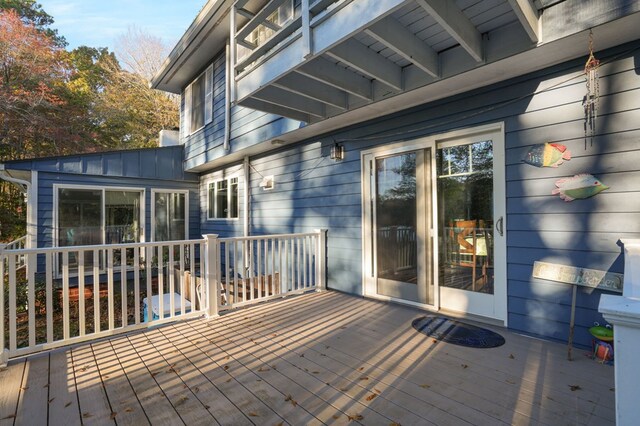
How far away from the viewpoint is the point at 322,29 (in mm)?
2568

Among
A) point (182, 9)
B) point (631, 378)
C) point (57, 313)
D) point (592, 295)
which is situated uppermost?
point (182, 9)

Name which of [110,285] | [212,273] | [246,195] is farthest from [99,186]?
[212,273]

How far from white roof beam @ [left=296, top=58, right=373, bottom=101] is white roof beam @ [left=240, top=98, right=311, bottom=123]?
3.27 feet

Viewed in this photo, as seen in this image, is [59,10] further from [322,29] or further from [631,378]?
[631,378]

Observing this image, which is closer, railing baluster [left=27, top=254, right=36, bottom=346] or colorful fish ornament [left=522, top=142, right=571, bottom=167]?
railing baluster [left=27, top=254, right=36, bottom=346]

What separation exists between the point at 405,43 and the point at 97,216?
7331 millimetres

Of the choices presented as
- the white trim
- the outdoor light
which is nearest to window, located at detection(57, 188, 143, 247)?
the outdoor light

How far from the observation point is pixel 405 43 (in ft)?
8.57

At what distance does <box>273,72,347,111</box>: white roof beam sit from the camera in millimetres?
3234

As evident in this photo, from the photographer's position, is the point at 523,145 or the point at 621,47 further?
the point at 523,145

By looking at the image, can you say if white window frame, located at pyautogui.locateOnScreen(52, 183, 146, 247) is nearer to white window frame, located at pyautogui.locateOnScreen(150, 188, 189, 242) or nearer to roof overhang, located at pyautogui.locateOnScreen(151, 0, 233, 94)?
white window frame, located at pyautogui.locateOnScreen(150, 188, 189, 242)

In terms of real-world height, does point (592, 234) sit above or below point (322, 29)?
below

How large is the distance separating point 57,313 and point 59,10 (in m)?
12.5

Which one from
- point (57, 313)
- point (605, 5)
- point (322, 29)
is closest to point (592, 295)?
point (605, 5)
